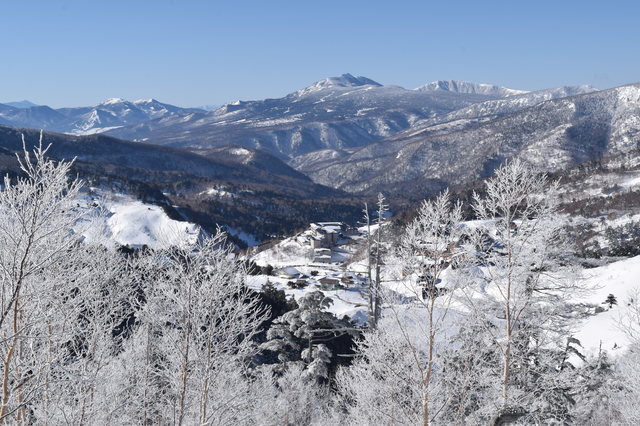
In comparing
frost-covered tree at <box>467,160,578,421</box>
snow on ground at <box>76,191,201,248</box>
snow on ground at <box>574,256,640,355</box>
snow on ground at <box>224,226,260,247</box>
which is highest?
frost-covered tree at <box>467,160,578,421</box>

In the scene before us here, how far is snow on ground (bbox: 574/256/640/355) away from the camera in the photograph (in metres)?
26.1

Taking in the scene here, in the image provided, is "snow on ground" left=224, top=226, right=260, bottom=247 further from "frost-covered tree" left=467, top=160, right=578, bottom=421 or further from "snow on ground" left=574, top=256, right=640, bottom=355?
"frost-covered tree" left=467, top=160, right=578, bottom=421

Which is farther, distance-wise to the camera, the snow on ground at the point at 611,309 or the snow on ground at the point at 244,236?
the snow on ground at the point at 244,236

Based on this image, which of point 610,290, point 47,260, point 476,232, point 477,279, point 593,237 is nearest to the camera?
point 47,260

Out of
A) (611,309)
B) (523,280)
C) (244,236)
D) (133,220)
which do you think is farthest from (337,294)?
(244,236)

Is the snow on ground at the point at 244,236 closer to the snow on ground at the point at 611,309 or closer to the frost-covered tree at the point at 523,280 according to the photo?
the snow on ground at the point at 611,309

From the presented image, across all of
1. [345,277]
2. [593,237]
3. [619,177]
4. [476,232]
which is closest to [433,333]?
[476,232]

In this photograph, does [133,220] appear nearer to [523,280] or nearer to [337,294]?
[337,294]

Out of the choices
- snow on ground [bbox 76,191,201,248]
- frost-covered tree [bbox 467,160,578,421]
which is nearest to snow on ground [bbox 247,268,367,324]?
frost-covered tree [bbox 467,160,578,421]

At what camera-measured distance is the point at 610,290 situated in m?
41.1

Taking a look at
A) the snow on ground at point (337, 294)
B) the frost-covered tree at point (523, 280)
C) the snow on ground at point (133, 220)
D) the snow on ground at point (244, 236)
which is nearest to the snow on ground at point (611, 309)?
the frost-covered tree at point (523, 280)

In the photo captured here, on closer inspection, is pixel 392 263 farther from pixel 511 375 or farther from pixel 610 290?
pixel 610 290

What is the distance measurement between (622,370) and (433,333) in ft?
47.7

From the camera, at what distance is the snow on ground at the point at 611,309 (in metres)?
26.1
